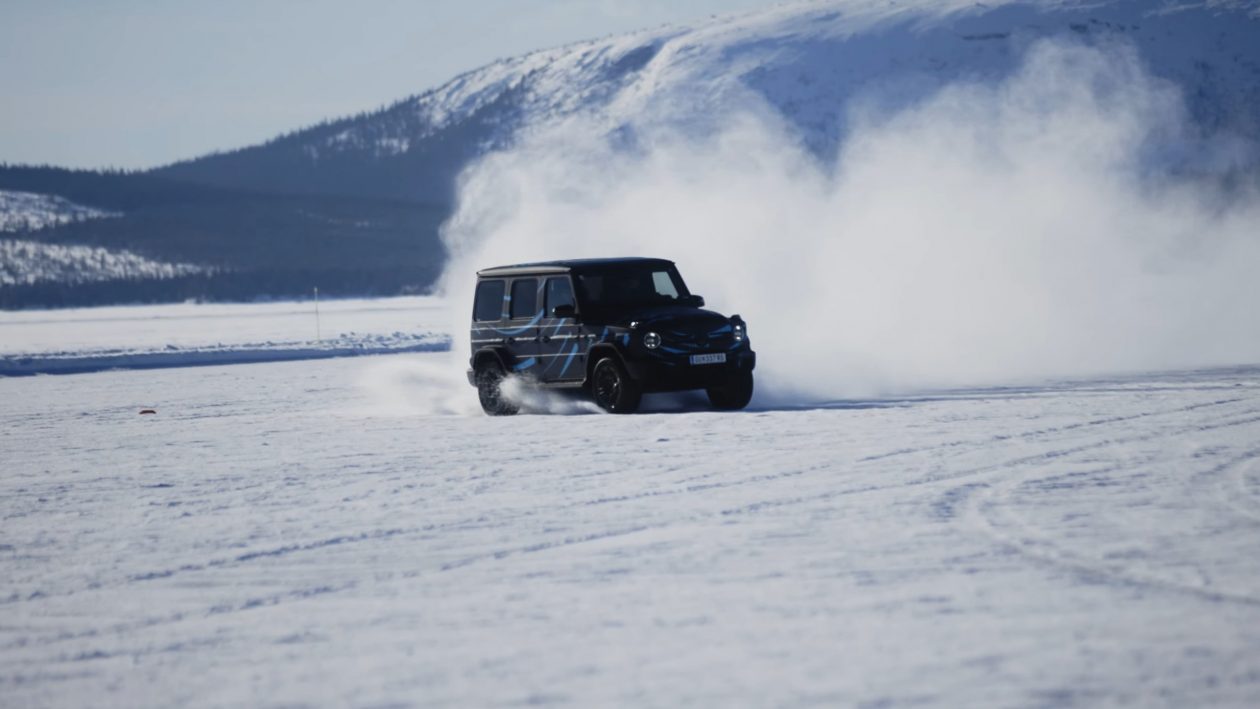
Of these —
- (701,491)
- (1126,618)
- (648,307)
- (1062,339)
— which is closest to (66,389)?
(648,307)

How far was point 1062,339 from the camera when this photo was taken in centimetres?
3152

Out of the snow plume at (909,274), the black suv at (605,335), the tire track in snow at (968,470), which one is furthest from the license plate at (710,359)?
the tire track in snow at (968,470)

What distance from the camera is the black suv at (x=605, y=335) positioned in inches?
738

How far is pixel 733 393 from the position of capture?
19.6 metres

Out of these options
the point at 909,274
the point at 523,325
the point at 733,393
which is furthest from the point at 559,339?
the point at 909,274

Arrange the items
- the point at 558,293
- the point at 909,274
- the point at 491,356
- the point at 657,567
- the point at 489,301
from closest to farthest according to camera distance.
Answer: the point at 657,567
the point at 558,293
the point at 491,356
the point at 489,301
the point at 909,274

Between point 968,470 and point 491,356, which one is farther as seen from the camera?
point 491,356

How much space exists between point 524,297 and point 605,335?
1.76m

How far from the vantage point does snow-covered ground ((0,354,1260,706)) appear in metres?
6.71

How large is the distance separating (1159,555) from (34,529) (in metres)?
7.21

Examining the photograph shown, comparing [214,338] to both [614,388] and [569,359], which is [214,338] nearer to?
[569,359]

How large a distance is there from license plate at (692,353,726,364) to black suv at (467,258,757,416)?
0.01m

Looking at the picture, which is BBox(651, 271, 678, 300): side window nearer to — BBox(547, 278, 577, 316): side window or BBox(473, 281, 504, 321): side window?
BBox(547, 278, 577, 316): side window

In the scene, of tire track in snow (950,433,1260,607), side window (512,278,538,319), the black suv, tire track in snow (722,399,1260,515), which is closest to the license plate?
the black suv
